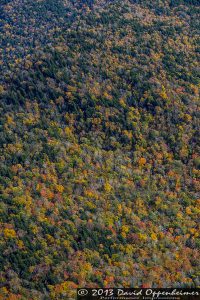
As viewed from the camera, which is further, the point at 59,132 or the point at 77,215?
A: the point at 59,132

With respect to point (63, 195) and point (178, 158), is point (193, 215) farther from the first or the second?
point (63, 195)

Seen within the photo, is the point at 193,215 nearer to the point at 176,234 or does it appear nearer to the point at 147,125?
the point at 176,234

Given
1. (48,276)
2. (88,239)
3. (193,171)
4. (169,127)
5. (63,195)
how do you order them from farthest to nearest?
(169,127) < (193,171) < (63,195) < (88,239) < (48,276)

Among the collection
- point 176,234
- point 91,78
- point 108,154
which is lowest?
point 176,234

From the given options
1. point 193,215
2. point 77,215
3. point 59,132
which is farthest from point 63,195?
point 193,215

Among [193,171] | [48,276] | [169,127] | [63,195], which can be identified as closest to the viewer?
[48,276]

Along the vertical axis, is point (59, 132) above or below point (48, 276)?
above

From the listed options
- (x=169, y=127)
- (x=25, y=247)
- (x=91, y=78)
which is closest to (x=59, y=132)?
(x=91, y=78)
